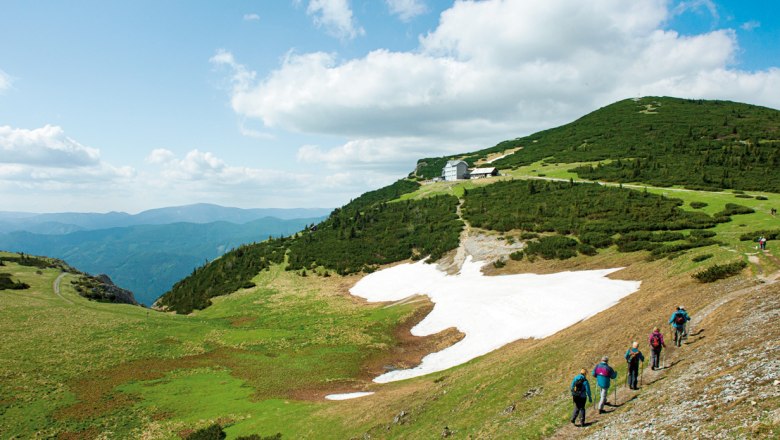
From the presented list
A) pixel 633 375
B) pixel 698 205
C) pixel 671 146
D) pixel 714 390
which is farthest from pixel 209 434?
pixel 671 146

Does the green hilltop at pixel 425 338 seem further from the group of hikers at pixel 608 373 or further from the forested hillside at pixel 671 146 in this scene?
the forested hillside at pixel 671 146

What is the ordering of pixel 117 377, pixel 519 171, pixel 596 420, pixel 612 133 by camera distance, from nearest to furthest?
pixel 596 420
pixel 117 377
pixel 519 171
pixel 612 133

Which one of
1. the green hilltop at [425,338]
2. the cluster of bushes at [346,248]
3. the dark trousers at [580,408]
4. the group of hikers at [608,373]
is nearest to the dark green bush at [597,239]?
the green hilltop at [425,338]

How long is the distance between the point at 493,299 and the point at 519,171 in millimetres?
80053

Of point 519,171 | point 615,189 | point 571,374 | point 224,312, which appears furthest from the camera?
point 519,171

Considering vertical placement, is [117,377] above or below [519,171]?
below

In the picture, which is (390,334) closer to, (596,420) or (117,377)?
(117,377)

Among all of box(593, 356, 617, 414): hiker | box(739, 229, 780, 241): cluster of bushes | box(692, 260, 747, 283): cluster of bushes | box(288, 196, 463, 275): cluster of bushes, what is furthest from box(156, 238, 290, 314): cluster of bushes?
box(739, 229, 780, 241): cluster of bushes

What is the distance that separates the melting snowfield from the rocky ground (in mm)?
15131

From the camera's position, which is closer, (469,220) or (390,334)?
(390,334)

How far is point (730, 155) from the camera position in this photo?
83.8 meters

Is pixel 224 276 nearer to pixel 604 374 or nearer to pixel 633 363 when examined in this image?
pixel 604 374

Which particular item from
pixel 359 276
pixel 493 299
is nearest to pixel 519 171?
pixel 359 276

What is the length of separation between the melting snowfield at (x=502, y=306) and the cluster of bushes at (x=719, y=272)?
7487 mm
